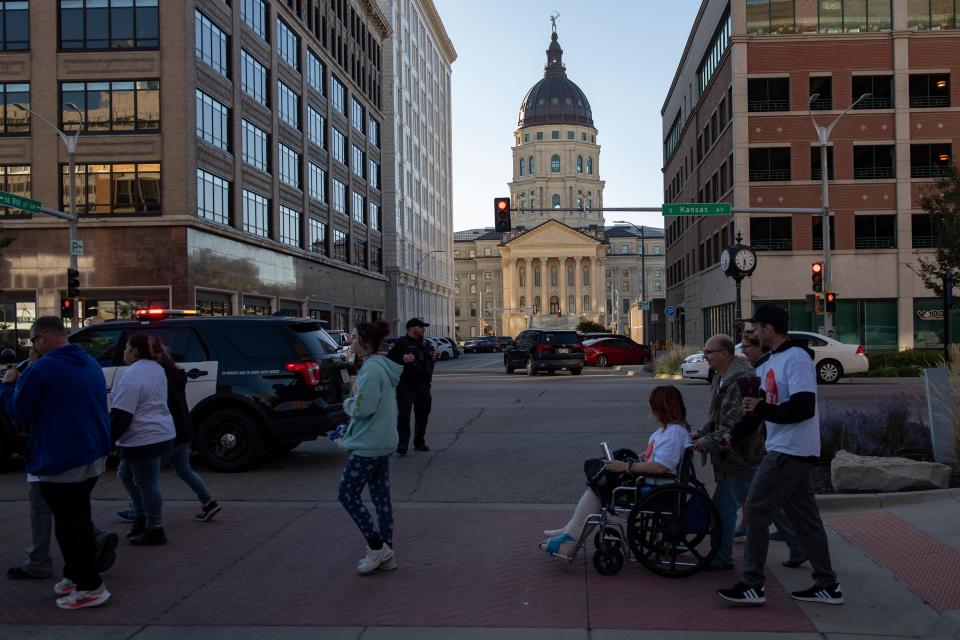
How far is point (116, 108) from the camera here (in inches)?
Result: 1344

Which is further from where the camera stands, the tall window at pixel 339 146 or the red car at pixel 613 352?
the tall window at pixel 339 146

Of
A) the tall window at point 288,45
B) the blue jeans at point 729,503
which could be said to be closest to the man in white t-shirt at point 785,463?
the blue jeans at point 729,503

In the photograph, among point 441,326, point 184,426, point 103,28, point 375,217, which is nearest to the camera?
point 184,426

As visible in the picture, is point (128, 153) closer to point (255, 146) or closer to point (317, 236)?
point (255, 146)

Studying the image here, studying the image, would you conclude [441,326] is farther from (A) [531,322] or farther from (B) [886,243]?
(B) [886,243]

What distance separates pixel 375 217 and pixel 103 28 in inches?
1337

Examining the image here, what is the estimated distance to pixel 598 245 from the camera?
14875 cm

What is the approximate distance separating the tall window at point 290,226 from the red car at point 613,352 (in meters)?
16.2

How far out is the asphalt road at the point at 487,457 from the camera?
9.59 m

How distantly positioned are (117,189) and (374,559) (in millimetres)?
31339

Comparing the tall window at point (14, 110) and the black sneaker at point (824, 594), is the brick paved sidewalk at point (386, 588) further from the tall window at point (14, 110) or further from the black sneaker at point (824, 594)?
the tall window at point (14, 110)

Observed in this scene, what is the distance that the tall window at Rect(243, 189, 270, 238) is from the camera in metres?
40.1

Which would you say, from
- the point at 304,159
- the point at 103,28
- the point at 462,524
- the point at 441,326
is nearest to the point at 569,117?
the point at 441,326

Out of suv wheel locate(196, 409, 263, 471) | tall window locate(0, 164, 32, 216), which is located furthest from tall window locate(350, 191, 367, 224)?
suv wheel locate(196, 409, 263, 471)
